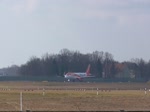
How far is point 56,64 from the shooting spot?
196m

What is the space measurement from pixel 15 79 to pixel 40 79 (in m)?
7.83

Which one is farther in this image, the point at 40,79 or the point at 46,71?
the point at 46,71

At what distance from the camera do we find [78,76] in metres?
167

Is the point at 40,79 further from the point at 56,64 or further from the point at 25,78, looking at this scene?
the point at 56,64

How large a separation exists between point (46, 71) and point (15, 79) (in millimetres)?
36966

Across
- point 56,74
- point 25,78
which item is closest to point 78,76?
point 25,78

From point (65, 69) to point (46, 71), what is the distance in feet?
24.5

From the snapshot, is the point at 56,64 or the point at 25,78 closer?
the point at 25,78

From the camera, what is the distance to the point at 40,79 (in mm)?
161375

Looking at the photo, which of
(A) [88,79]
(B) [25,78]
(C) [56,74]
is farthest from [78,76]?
(C) [56,74]

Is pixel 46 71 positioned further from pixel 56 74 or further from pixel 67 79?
pixel 67 79

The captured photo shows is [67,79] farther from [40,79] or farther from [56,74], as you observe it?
[56,74]

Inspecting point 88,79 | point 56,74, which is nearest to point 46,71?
point 56,74

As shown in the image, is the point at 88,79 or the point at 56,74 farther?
the point at 56,74
